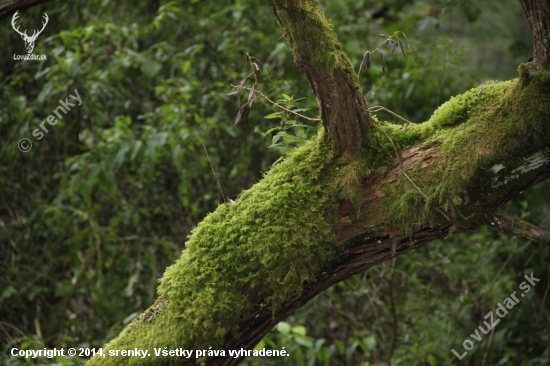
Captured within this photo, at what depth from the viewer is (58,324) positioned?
157 inches

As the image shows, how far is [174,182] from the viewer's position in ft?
14.7

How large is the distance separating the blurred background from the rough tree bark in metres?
1.59

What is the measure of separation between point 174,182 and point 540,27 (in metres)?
3.43

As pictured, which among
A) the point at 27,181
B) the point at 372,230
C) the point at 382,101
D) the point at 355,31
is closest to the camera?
the point at 372,230

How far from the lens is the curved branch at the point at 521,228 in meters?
1.56

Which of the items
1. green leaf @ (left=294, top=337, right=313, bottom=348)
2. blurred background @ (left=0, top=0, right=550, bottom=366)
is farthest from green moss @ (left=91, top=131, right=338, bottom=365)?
blurred background @ (left=0, top=0, right=550, bottom=366)

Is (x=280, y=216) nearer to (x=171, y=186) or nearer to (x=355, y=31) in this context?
(x=171, y=186)

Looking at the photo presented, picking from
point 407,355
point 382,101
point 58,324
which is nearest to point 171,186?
point 58,324

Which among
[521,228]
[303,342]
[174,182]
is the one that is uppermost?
[174,182]

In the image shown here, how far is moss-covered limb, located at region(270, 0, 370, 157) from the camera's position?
5.12 feet

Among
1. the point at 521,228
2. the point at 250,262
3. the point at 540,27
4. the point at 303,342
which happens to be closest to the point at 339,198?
the point at 250,262

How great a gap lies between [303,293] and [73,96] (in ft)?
9.61

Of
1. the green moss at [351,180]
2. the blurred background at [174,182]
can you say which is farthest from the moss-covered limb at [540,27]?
the blurred background at [174,182]

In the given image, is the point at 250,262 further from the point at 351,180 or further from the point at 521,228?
the point at 521,228
